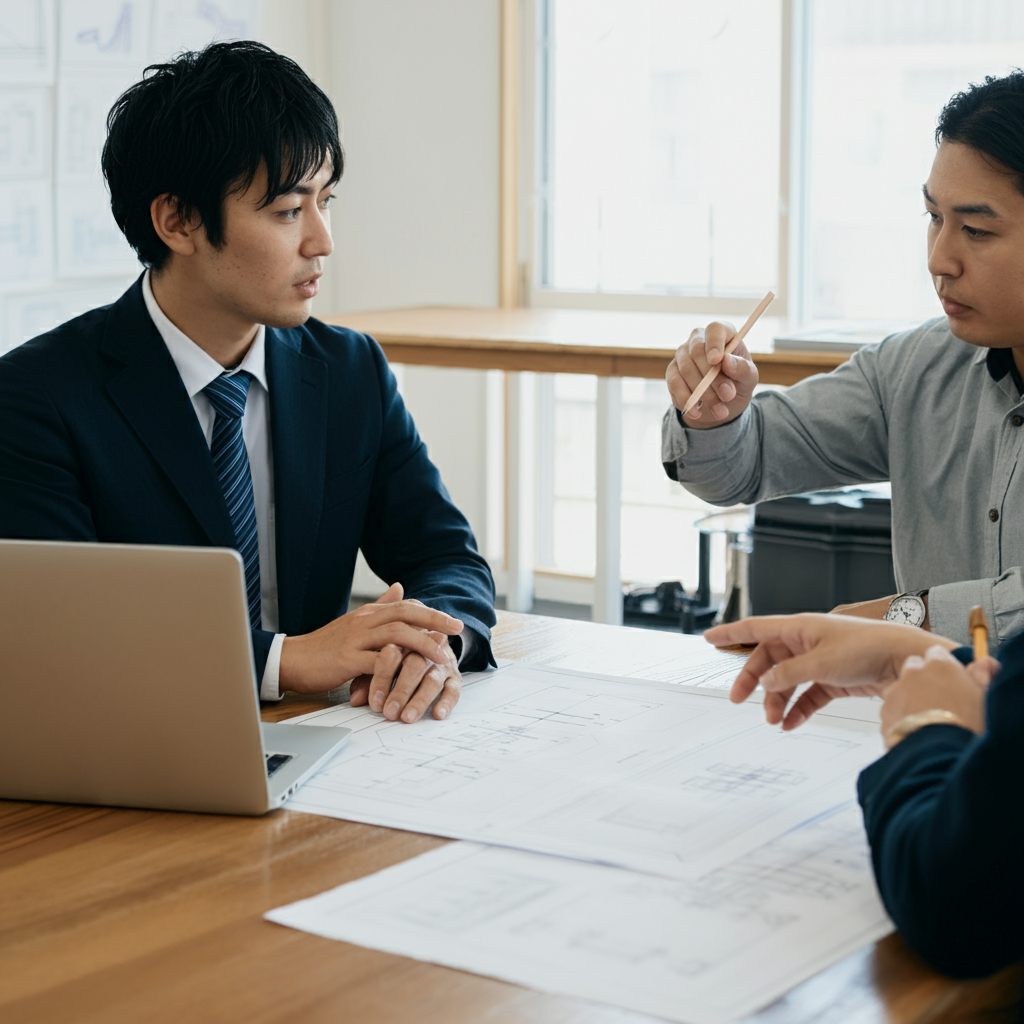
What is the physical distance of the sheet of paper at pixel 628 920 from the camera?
Result: 0.73 m

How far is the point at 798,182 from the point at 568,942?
3.45m

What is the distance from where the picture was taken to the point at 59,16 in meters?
3.54

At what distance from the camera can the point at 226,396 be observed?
4.96 feet

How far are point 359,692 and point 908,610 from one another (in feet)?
1.81

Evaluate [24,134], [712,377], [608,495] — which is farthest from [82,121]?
[712,377]

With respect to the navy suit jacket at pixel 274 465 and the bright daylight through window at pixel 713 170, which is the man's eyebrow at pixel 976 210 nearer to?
the navy suit jacket at pixel 274 465

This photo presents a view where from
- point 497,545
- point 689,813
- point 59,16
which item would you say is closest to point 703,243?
point 497,545

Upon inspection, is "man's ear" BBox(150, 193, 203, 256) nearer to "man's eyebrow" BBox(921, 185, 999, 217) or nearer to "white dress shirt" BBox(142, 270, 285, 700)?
"white dress shirt" BBox(142, 270, 285, 700)

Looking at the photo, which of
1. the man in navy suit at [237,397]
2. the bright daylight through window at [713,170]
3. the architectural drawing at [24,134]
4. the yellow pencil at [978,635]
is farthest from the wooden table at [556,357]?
the yellow pencil at [978,635]

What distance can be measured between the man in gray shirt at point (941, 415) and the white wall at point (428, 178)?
2.64 meters

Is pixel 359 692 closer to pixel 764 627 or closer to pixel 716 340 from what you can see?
pixel 764 627

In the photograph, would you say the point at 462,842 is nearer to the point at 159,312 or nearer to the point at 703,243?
the point at 159,312

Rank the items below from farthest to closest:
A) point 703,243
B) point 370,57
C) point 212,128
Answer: point 370,57 → point 703,243 → point 212,128

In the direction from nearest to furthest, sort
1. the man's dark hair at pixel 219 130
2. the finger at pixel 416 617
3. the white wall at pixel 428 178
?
the finger at pixel 416 617, the man's dark hair at pixel 219 130, the white wall at pixel 428 178
